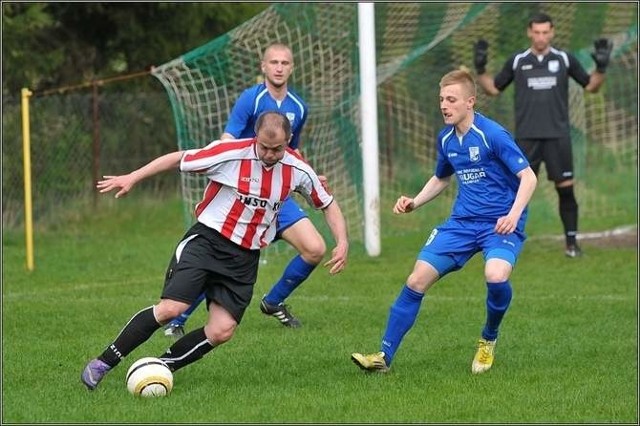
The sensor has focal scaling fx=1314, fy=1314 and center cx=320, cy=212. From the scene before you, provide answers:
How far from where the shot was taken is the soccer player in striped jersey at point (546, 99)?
42.8ft

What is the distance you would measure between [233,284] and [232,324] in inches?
8.8

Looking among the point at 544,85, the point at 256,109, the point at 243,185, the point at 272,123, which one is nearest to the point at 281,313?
the point at 256,109

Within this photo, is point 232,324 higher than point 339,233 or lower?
lower

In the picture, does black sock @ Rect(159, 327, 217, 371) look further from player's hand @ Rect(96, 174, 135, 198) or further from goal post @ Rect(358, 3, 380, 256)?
goal post @ Rect(358, 3, 380, 256)

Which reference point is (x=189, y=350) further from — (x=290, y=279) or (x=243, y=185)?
(x=290, y=279)

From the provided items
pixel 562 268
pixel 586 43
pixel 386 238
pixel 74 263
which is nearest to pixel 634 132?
pixel 586 43

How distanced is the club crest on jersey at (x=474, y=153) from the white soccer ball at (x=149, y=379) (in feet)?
7.39

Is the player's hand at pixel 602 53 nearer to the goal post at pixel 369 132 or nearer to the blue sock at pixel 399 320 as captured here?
the goal post at pixel 369 132

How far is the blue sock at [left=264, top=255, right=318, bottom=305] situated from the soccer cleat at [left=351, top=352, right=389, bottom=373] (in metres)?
1.83

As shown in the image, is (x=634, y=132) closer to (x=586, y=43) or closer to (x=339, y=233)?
(x=586, y=43)

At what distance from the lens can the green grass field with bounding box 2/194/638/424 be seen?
262 inches

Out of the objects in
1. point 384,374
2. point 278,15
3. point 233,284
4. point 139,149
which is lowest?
point 384,374

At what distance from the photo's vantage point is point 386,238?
1540 cm

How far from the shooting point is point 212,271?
7270mm
